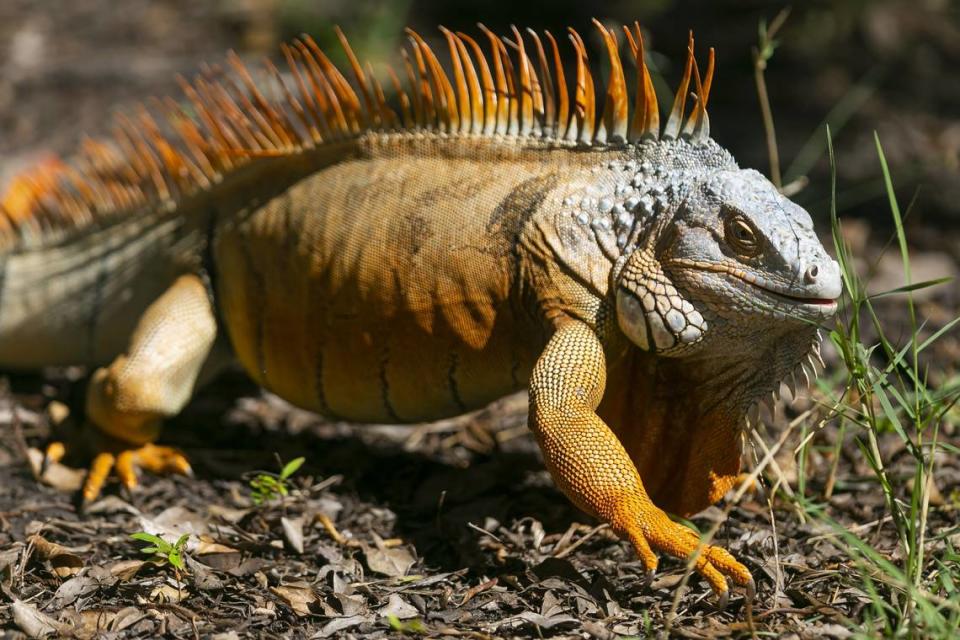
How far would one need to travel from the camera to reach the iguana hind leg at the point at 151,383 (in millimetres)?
5402

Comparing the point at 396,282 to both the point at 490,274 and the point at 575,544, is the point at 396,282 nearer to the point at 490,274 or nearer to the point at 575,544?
the point at 490,274

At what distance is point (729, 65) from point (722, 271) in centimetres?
664

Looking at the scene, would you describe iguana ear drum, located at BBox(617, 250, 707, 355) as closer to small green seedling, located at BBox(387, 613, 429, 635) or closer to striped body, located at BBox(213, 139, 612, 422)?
striped body, located at BBox(213, 139, 612, 422)

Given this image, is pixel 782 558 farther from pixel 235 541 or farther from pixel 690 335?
pixel 235 541

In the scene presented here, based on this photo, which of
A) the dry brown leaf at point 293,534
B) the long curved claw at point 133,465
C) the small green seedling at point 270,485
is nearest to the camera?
the dry brown leaf at point 293,534

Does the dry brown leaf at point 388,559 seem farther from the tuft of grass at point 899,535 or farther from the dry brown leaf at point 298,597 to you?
the tuft of grass at point 899,535

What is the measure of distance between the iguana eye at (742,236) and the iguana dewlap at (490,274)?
0.01 m

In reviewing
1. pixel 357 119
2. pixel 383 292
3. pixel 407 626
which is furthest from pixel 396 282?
pixel 407 626

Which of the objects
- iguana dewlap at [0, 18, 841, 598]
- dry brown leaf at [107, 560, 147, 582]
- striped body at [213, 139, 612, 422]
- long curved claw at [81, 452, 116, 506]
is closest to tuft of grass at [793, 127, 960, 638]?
iguana dewlap at [0, 18, 841, 598]

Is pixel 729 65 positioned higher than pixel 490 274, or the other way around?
pixel 729 65

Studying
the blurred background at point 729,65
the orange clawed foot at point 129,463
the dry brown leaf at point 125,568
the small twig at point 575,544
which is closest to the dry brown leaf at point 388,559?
the small twig at point 575,544

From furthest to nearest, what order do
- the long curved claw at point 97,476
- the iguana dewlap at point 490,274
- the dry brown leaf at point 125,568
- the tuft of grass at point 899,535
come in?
1. the long curved claw at point 97,476
2. the dry brown leaf at point 125,568
3. the iguana dewlap at point 490,274
4. the tuft of grass at point 899,535

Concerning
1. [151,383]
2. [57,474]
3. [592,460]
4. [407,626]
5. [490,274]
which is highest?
[490,274]

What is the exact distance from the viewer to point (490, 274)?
15.2 ft
